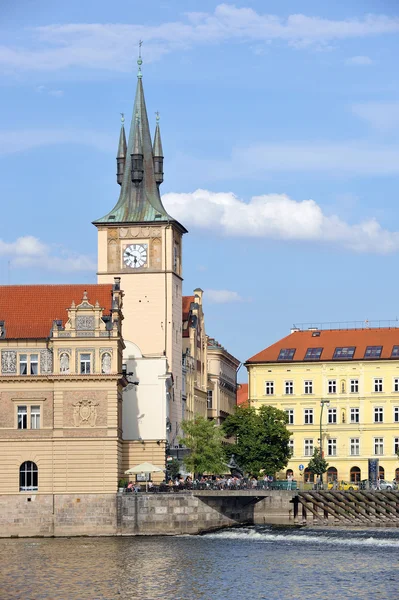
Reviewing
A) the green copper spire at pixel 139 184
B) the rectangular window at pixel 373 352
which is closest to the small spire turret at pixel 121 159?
the green copper spire at pixel 139 184

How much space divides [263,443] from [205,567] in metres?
63.0

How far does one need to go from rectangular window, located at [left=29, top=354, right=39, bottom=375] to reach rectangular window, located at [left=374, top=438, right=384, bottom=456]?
57648 millimetres

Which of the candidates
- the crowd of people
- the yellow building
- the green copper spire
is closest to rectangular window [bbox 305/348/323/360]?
the yellow building

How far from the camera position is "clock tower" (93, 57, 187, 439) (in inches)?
5276

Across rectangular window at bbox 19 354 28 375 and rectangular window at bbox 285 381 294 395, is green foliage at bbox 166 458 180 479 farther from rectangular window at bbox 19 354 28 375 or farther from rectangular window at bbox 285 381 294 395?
rectangular window at bbox 285 381 294 395

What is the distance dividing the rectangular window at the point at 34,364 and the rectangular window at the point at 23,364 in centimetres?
32

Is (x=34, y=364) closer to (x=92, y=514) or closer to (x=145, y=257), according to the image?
(x=92, y=514)

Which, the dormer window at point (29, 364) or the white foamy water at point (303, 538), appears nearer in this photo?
the white foamy water at point (303, 538)

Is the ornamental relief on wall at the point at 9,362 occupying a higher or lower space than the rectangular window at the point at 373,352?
lower

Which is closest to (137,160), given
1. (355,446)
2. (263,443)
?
(263,443)

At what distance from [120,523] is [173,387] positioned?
3518 centimetres

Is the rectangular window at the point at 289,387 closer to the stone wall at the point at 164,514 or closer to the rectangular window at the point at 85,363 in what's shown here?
the stone wall at the point at 164,514

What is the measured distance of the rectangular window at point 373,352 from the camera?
153 m

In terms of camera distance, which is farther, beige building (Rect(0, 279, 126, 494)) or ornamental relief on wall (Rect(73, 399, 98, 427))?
ornamental relief on wall (Rect(73, 399, 98, 427))
